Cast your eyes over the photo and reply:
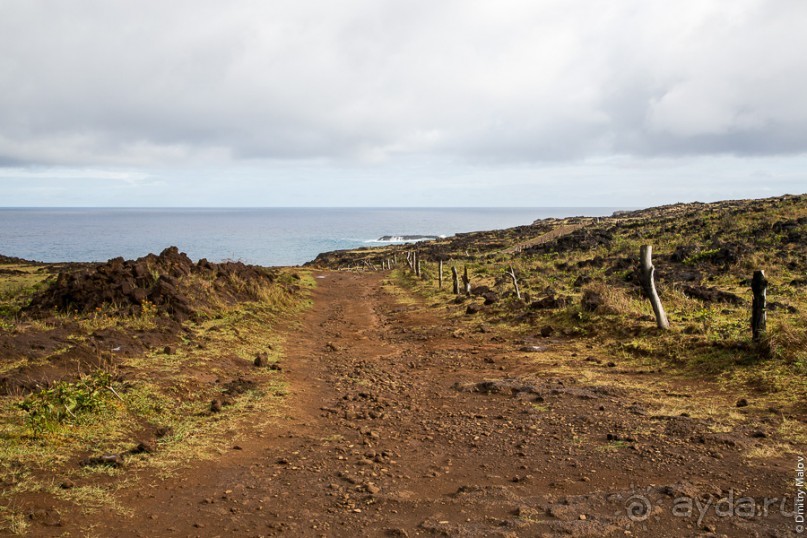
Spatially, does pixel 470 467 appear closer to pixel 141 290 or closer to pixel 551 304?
pixel 551 304

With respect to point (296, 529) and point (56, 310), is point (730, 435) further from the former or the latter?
point (56, 310)

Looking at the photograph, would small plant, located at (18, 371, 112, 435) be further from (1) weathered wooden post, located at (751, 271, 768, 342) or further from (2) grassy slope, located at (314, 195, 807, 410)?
Answer: (1) weathered wooden post, located at (751, 271, 768, 342)

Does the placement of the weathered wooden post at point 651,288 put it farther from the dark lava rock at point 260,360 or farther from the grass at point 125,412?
the dark lava rock at point 260,360

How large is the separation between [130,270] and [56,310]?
243 centimetres

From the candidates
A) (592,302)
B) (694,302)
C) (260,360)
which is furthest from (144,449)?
(694,302)

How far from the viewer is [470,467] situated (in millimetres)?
6152

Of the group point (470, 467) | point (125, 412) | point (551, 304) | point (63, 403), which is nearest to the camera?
point (470, 467)

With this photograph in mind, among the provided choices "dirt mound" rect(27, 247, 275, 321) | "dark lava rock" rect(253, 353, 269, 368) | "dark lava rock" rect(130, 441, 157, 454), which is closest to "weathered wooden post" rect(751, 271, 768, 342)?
"dark lava rock" rect(253, 353, 269, 368)

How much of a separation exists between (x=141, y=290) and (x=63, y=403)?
8.33m

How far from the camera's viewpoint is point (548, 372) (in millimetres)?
10328

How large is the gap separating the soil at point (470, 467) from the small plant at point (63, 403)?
6.11 feet

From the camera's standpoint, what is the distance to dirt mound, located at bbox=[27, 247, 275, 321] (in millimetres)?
14234

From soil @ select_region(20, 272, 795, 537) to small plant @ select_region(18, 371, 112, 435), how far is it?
6.11 feet

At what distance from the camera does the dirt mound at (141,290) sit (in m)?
14.2
